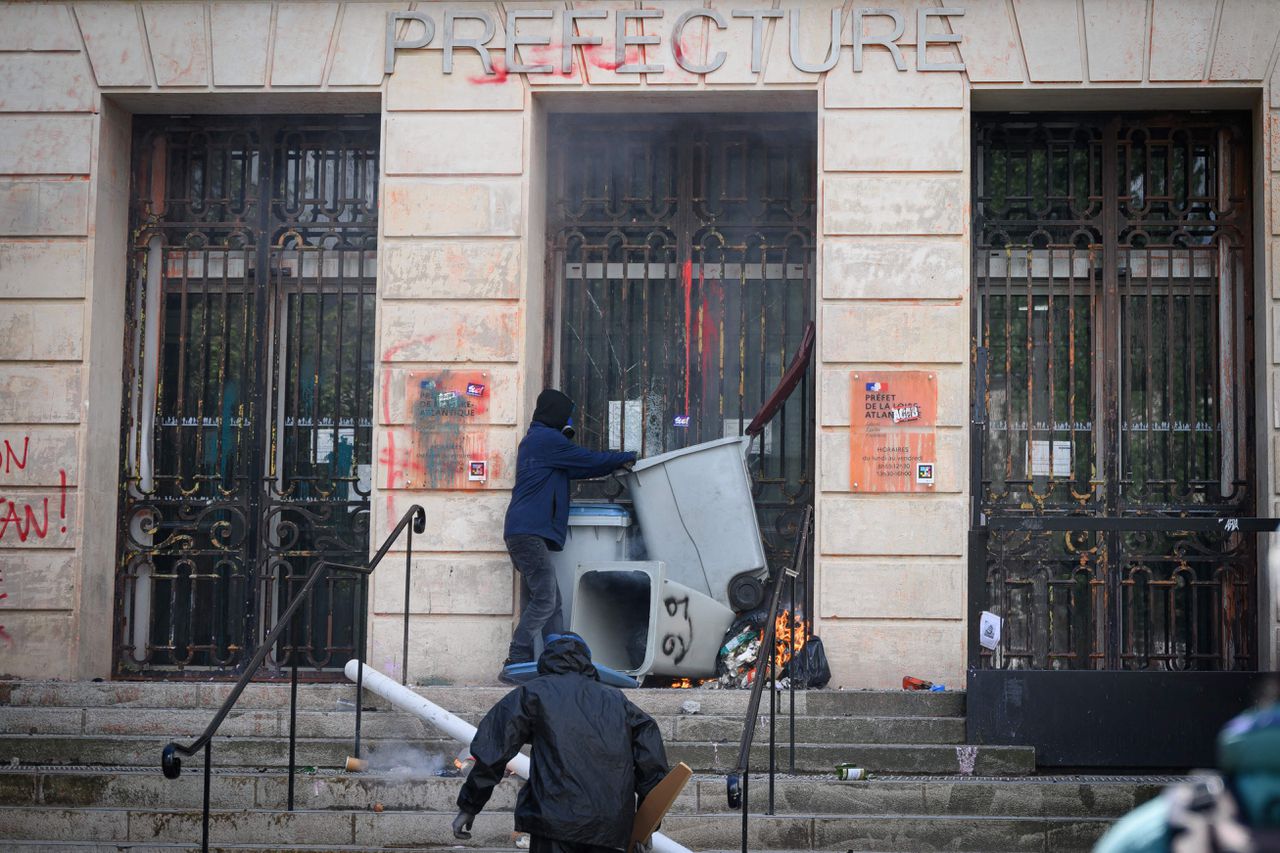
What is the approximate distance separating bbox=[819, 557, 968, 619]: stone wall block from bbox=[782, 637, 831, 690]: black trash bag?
0.34m

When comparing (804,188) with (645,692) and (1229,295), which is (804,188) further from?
(645,692)

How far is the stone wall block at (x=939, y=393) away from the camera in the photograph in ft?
34.8

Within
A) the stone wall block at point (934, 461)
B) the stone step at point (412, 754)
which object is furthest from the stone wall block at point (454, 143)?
the stone step at point (412, 754)

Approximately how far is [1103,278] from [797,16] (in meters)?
2.86

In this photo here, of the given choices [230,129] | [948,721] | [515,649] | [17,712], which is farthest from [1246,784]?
[230,129]

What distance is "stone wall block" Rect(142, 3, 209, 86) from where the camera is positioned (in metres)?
11.4

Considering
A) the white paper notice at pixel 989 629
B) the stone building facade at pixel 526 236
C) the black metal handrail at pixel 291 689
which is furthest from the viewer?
the stone building facade at pixel 526 236

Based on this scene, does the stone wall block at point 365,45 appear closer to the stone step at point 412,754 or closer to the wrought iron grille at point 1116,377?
the wrought iron grille at point 1116,377

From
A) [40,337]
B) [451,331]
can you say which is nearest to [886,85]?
[451,331]

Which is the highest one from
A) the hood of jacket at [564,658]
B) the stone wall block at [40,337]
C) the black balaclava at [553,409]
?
the stone wall block at [40,337]

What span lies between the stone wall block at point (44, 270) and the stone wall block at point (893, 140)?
5265mm

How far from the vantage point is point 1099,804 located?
8.16 meters

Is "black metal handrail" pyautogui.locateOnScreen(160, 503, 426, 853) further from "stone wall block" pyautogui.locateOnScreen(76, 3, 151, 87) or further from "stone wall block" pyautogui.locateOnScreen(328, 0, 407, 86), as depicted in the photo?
"stone wall block" pyautogui.locateOnScreen(76, 3, 151, 87)

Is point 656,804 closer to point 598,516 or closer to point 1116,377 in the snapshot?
point 598,516
